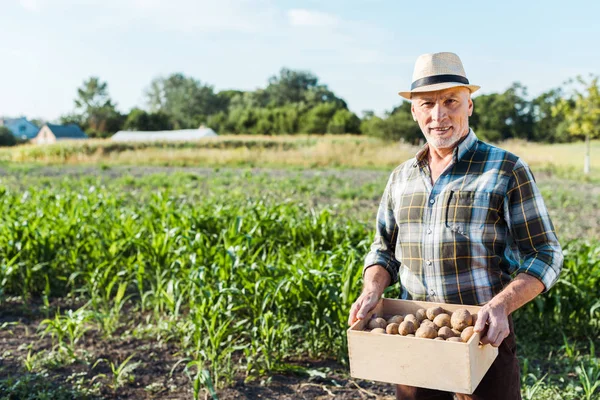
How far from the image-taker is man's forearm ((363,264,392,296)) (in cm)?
203

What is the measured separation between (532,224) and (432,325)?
0.46m

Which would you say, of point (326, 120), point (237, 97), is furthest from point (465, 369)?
point (237, 97)

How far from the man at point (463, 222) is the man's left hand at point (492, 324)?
5.1 inches

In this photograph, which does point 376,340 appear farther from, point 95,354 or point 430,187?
point 95,354

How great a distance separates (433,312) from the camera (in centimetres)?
187

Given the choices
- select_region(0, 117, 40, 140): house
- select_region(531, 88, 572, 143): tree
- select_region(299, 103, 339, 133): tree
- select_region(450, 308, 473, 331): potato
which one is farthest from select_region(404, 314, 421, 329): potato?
select_region(0, 117, 40, 140): house

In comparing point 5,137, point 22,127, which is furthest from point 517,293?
point 22,127

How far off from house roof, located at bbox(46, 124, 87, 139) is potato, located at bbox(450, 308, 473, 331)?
63.8 metres

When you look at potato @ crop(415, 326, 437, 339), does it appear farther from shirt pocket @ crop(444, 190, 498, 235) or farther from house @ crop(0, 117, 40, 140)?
house @ crop(0, 117, 40, 140)

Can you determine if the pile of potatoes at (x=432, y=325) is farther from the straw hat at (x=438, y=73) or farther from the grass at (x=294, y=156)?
the grass at (x=294, y=156)

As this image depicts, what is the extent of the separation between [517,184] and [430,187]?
0.95ft

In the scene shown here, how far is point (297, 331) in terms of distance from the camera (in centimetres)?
374

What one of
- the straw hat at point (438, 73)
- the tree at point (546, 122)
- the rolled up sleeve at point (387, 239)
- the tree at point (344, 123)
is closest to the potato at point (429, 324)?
the rolled up sleeve at point (387, 239)

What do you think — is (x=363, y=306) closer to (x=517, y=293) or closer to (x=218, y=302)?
→ (x=517, y=293)
